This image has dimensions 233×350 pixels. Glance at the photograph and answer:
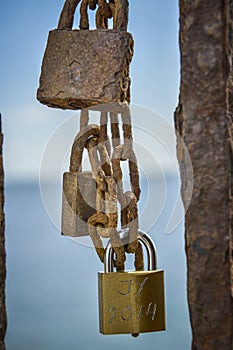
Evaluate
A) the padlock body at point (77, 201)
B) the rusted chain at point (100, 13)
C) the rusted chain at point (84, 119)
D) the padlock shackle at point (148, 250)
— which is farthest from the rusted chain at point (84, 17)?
the padlock shackle at point (148, 250)

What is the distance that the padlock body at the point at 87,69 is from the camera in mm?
1214

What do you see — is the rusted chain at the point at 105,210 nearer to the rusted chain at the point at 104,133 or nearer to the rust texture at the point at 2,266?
the rusted chain at the point at 104,133

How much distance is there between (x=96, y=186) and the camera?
1316mm

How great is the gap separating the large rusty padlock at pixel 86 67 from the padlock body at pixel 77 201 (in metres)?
0.17

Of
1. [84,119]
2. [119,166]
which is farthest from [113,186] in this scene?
[84,119]

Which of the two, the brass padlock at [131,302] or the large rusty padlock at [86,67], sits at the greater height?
the large rusty padlock at [86,67]

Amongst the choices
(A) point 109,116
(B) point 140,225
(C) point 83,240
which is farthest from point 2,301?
(A) point 109,116

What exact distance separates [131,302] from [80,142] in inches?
12.9

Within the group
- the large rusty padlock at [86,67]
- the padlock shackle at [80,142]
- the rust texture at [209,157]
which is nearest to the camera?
the rust texture at [209,157]

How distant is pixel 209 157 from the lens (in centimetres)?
106

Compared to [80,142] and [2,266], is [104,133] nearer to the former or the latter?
[80,142]

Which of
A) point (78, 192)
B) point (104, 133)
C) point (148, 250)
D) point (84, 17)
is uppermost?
point (84, 17)

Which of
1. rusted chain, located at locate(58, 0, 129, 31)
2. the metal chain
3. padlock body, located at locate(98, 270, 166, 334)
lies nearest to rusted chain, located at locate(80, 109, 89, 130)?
the metal chain

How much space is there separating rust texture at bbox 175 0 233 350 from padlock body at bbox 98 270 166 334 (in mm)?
216
